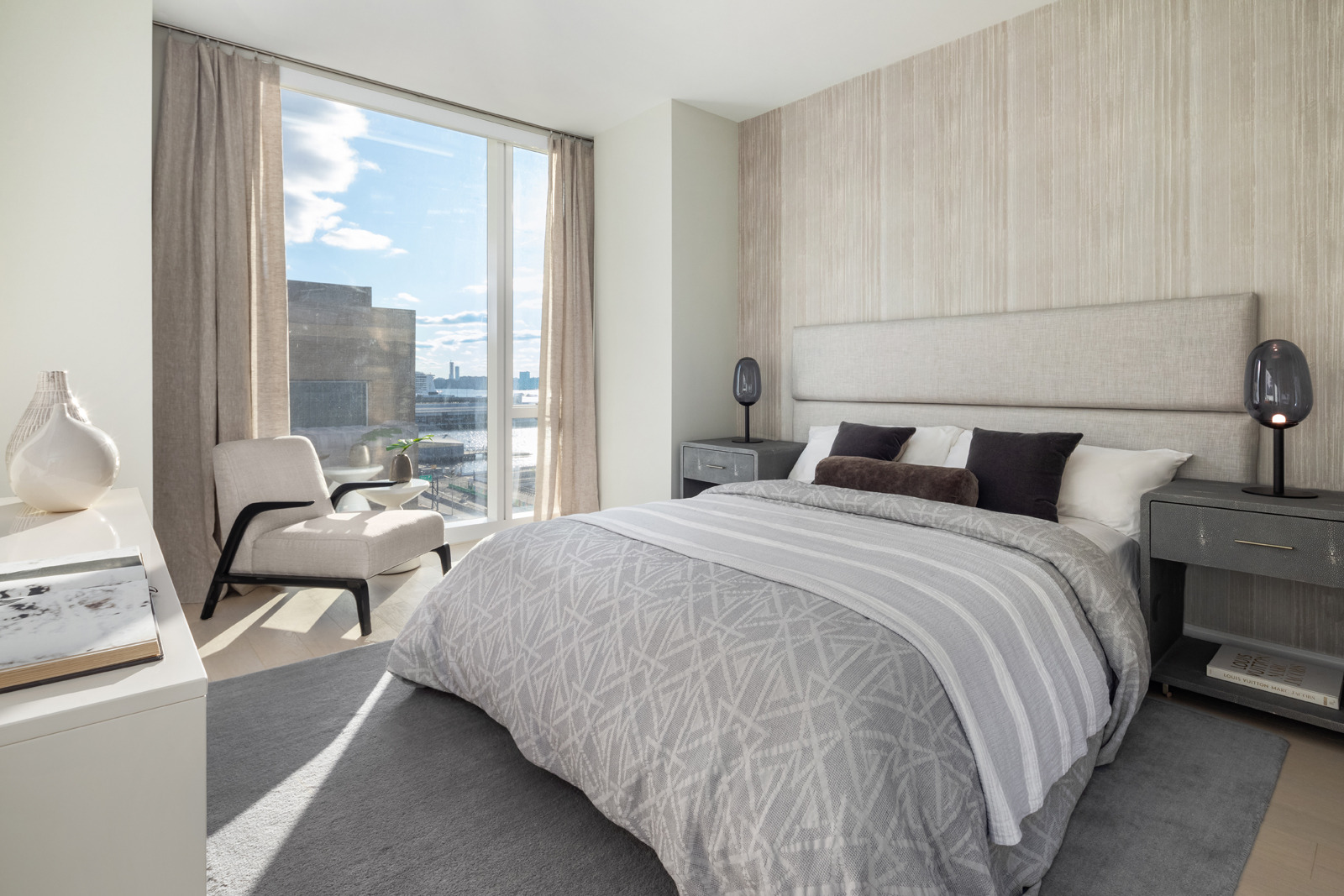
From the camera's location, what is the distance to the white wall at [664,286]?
4055 mm

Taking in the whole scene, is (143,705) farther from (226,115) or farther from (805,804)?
(226,115)

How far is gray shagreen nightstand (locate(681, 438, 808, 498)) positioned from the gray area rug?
6.26ft

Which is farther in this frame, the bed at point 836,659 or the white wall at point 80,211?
the white wall at point 80,211

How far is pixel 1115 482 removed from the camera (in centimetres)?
247

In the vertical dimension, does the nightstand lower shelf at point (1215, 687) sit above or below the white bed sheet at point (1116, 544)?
below

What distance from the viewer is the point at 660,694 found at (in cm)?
140

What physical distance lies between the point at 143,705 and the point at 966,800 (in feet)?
4.04

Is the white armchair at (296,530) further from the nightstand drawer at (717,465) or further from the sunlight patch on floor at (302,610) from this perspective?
the nightstand drawer at (717,465)

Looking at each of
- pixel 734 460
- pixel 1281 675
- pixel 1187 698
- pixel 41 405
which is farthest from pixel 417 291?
pixel 1281 675

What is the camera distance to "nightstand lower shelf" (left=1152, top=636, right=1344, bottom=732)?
6.60ft

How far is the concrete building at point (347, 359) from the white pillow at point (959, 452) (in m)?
3.01

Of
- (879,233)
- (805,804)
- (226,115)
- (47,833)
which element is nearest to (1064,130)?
(879,233)

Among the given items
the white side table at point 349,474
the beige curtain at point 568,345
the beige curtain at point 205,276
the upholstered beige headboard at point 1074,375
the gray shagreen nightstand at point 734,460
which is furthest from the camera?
the beige curtain at point 568,345

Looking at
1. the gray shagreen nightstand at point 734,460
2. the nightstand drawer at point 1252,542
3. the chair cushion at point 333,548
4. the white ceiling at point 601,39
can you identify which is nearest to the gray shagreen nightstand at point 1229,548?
the nightstand drawer at point 1252,542
